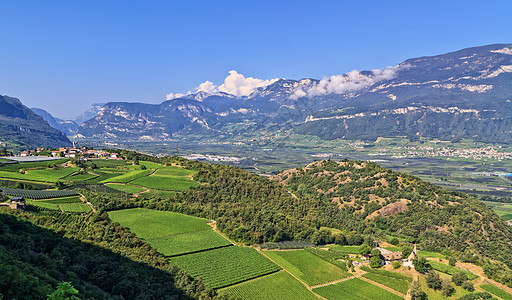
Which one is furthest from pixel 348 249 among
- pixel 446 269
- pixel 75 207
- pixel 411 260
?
pixel 75 207

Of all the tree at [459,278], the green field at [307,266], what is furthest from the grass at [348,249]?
the tree at [459,278]

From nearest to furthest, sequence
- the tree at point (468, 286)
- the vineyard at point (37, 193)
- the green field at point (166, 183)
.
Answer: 1. the tree at point (468, 286)
2. the vineyard at point (37, 193)
3. the green field at point (166, 183)

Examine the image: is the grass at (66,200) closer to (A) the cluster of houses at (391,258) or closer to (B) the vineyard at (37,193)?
(B) the vineyard at (37,193)

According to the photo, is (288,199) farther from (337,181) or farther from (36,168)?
(36,168)

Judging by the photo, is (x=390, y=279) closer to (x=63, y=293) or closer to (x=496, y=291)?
(x=496, y=291)

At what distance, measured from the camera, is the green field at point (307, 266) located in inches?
1837

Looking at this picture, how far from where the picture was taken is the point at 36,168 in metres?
79.3

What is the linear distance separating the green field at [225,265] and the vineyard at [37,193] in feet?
93.9

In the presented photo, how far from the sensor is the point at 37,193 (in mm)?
56750

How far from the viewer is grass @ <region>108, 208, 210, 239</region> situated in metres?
56.2

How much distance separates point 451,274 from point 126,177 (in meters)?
74.9

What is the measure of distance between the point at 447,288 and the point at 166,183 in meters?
65.2

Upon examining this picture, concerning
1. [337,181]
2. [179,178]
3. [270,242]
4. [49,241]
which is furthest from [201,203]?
[337,181]

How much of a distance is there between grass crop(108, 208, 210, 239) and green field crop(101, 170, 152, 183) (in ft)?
53.9
